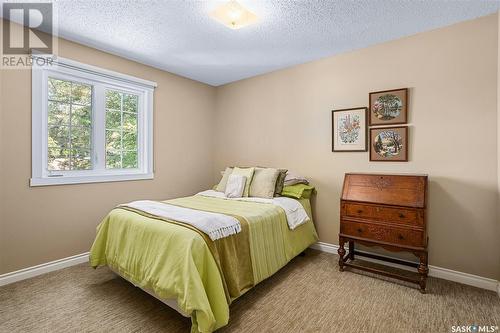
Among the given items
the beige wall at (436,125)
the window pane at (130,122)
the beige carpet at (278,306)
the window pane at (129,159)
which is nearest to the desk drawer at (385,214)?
the beige wall at (436,125)

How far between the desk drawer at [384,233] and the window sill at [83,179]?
2.58 meters

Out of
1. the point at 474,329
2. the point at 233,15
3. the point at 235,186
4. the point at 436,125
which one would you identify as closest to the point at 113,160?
the point at 235,186

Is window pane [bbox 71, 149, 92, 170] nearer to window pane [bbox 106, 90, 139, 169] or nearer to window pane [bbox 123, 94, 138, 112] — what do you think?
window pane [bbox 106, 90, 139, 169]

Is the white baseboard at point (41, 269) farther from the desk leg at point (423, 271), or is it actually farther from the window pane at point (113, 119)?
the desk leg at point (423, 271)

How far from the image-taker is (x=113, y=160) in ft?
10.5

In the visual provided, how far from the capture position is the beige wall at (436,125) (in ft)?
7.43

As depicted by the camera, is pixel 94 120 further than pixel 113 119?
No

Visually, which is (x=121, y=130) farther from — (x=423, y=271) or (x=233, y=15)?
(x=423, y=271)

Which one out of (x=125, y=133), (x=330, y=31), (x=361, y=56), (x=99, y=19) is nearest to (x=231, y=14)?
(x=330, y=31)

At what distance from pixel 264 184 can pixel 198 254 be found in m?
1.50

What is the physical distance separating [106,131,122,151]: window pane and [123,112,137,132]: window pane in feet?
0.44

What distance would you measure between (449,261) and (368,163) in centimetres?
121
